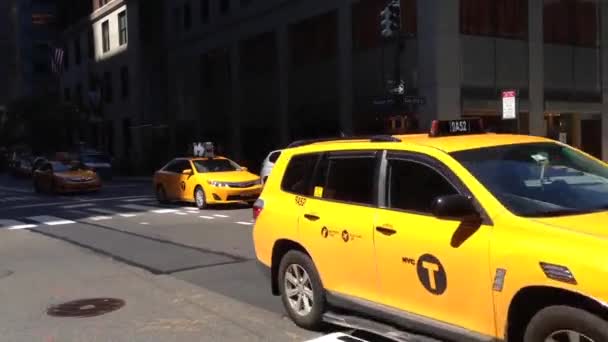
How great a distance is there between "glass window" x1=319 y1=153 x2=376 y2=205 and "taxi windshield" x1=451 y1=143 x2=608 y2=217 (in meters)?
0.86

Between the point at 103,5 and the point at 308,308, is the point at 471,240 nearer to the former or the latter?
the point at 308,308

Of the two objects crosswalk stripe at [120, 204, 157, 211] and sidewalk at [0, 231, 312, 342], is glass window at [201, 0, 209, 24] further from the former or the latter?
sidewalk at [0, 231, 312, 342]

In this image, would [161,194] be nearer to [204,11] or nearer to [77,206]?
[77,206]

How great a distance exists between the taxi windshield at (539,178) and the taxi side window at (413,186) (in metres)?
0.23

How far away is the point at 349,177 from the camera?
5.92 meters

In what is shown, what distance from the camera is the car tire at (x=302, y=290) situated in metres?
6.09

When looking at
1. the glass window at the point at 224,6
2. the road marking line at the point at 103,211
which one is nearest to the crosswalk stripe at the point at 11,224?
the road marking line at the point at 103,211

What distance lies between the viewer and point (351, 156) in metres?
5.96

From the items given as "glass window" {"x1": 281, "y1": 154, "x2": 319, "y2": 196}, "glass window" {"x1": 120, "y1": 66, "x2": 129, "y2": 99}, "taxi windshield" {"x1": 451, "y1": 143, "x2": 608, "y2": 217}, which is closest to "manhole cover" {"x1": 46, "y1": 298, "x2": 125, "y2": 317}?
"glass window" {"x1": 281, "y1": 154, "x2": 319, "y2": 196}

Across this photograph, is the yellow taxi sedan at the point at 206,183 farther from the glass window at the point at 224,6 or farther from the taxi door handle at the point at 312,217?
the glass window at the point at 224,6

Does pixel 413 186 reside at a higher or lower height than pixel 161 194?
higher

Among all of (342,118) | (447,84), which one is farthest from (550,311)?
(342,118)

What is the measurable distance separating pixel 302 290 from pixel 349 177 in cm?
117

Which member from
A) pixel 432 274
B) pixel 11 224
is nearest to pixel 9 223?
pixel 11 224
